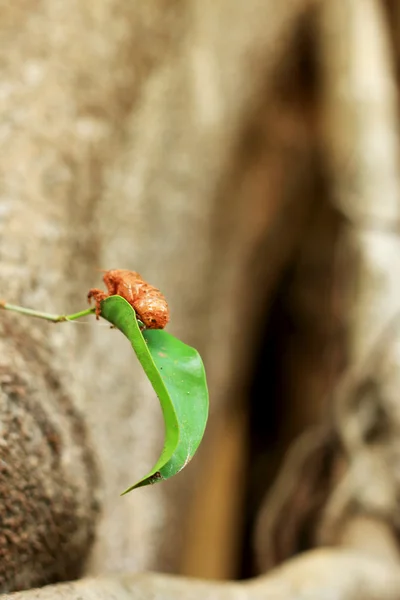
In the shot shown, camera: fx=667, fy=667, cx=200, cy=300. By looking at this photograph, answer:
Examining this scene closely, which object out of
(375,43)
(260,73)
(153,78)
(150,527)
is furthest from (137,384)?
(375,43)

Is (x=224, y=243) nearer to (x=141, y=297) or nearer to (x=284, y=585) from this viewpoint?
(x=284, y=585)

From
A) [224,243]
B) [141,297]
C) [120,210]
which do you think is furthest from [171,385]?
[224,243]

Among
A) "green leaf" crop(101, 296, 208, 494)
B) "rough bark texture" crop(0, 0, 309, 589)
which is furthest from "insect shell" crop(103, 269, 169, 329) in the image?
"rough bark texture" crop(0, 0, 309, 589)

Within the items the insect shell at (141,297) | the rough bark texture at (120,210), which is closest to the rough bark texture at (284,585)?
the rough bark texture at (120,210)

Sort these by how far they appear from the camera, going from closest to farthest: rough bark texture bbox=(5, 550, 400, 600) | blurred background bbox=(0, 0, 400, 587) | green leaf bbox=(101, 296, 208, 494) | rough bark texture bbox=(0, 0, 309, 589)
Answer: green leaf bbox=(101, 296, 208, 494), rough bark texture bbox=(5, 550, 400, 600), rough bark texture bbox=(0, 0, 309, 589), blurred background bbox=(0, 0, 400, 587)

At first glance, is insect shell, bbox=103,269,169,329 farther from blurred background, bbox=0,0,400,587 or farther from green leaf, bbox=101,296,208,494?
blurred background, bbox=0,0,400,587

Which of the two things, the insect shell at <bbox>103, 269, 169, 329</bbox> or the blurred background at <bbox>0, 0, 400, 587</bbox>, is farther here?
the blurred background at <bbox>0, 0, 400, 587</bbox>
